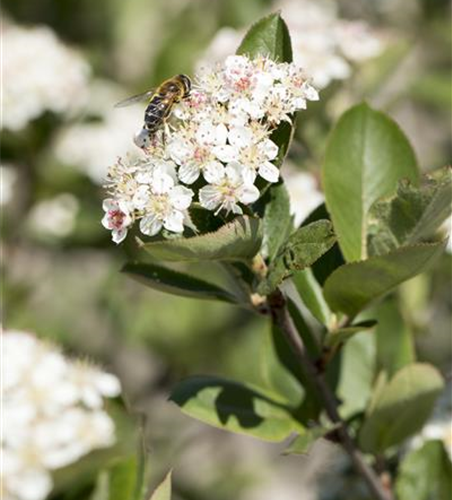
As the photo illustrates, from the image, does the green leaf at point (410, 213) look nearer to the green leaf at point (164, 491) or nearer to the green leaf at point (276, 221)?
the green leaf at point (276, 221)

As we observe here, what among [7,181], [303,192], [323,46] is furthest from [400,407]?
[7,181]

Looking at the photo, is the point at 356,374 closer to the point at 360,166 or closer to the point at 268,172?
the point at 360,166

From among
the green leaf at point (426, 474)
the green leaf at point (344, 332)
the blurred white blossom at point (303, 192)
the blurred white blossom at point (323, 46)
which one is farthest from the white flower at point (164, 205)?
the blurred white blossom at point (323, 46)

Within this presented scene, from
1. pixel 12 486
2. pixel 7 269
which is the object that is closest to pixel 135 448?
pixel 12 486

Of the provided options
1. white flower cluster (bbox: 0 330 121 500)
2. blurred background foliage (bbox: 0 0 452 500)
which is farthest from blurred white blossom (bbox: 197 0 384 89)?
white flower cluster (bbox: 0 330 121 500)

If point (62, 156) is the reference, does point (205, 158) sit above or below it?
above

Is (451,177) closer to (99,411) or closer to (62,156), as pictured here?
(99,411)

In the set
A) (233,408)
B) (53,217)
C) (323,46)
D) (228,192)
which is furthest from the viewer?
(53,217)
